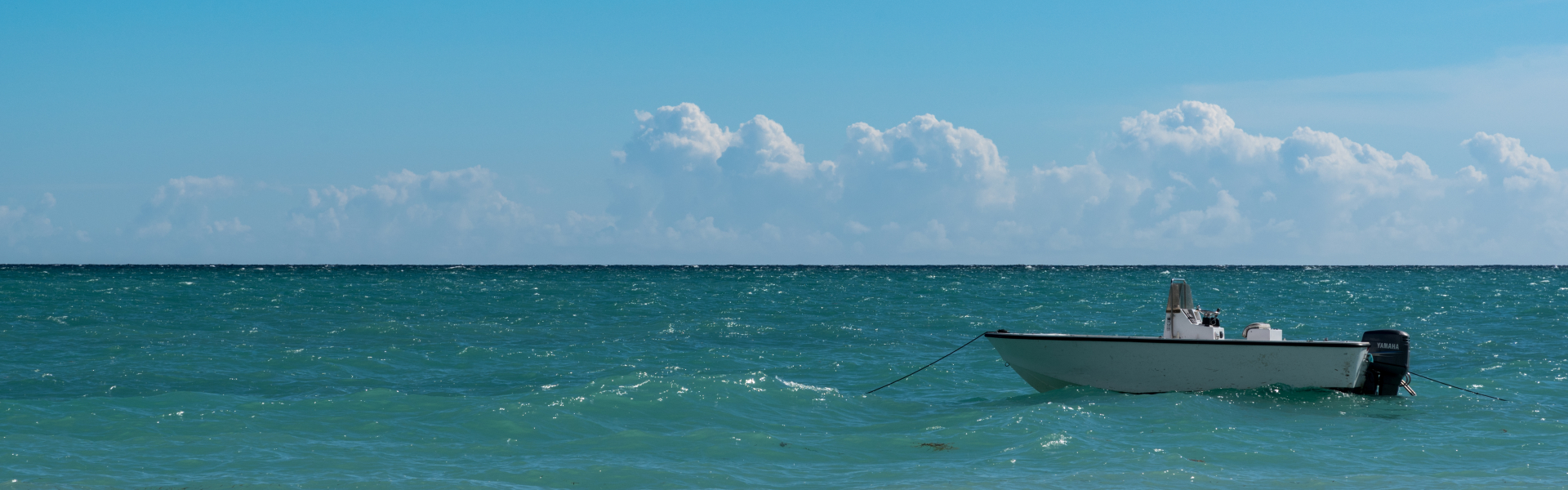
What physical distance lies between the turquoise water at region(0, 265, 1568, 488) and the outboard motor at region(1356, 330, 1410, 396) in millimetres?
249

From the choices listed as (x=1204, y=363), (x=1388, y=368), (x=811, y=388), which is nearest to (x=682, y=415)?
(x=811, y=388)

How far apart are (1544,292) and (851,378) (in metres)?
50.4

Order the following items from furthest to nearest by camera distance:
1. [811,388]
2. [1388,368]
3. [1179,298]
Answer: [811,388] < [1179,298] < [1388,368]

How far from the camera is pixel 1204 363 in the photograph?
51.2 ft

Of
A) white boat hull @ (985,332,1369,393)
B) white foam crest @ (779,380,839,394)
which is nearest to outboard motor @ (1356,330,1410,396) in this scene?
white boat hull @ (985,332,1369,393)

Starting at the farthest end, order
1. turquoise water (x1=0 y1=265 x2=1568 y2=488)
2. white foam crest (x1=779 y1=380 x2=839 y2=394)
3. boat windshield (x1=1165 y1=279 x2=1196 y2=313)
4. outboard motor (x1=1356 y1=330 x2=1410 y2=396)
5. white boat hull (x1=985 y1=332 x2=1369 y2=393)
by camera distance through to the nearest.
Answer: white foam crest (x1=779 y1=380 x2=839 y2=394), boat windshield (x1=1165 y1=279 x2=1196 y2=313), outboard motor (x1=1356 y1=330 x2=1410 y2=396), white boat hull (x1=985 y1=332 x2=1369 y2=393), turquoise water (x1=0 y1=265 x2=1568 y2=488)

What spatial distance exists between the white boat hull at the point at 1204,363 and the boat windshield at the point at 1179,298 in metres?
0.75

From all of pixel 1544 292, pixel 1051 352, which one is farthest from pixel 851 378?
pixel 1544 292

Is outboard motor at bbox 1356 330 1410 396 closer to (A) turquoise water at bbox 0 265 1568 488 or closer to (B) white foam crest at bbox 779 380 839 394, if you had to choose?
(A) turquoise water at bbox 0 265 1568 488

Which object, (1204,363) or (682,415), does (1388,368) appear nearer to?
(1204,363)

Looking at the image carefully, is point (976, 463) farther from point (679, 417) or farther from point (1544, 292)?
point (1544, 292)

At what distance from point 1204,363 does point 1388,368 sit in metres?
2.82

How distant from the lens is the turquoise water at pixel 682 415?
10438 millimetres

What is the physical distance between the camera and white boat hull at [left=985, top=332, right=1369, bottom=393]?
15469 millimetres
